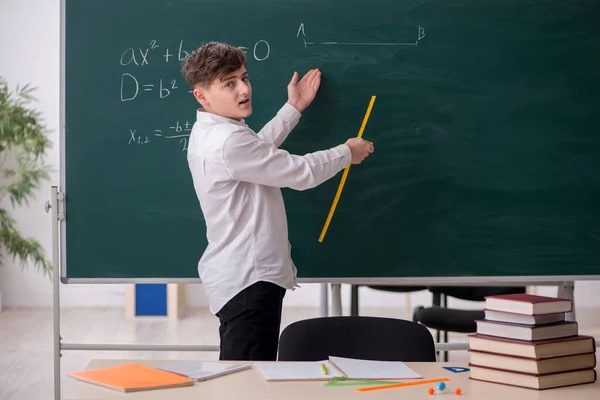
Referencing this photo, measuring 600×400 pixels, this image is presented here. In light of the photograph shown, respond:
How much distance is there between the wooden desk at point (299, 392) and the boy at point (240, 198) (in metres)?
0.79

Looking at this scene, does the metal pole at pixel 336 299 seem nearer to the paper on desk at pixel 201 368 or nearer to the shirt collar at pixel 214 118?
the shirt collar at pixel 214 118

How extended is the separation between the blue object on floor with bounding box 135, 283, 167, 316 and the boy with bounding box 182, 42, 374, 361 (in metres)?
4.75

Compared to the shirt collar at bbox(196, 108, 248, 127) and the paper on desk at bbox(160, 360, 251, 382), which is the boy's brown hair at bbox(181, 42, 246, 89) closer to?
the shirt collar at bbox(196, 108, 248, 127)

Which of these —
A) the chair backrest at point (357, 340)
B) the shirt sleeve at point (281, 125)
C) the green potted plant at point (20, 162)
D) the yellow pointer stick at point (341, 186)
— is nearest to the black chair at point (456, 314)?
the yellow pointer stick at point (341, 186)

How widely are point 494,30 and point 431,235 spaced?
884 millimetres

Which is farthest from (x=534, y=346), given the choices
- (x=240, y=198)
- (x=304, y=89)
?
(x=304, y=89)

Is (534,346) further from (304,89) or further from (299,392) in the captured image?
(304,89)

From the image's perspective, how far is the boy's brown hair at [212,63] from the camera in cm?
276

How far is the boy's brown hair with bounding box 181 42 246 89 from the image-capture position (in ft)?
9.05

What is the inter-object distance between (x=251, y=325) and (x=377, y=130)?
100 centimetres

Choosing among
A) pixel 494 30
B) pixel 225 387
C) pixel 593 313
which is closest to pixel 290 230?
pixel 494 30

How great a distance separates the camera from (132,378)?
1898 millimetres

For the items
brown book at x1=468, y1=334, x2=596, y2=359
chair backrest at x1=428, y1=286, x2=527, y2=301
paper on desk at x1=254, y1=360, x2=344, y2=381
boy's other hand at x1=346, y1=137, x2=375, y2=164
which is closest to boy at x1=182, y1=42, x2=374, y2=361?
boy's other hand at x1=346, y1=137, x2=375, y2=164

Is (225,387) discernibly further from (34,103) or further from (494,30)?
(34,103)
